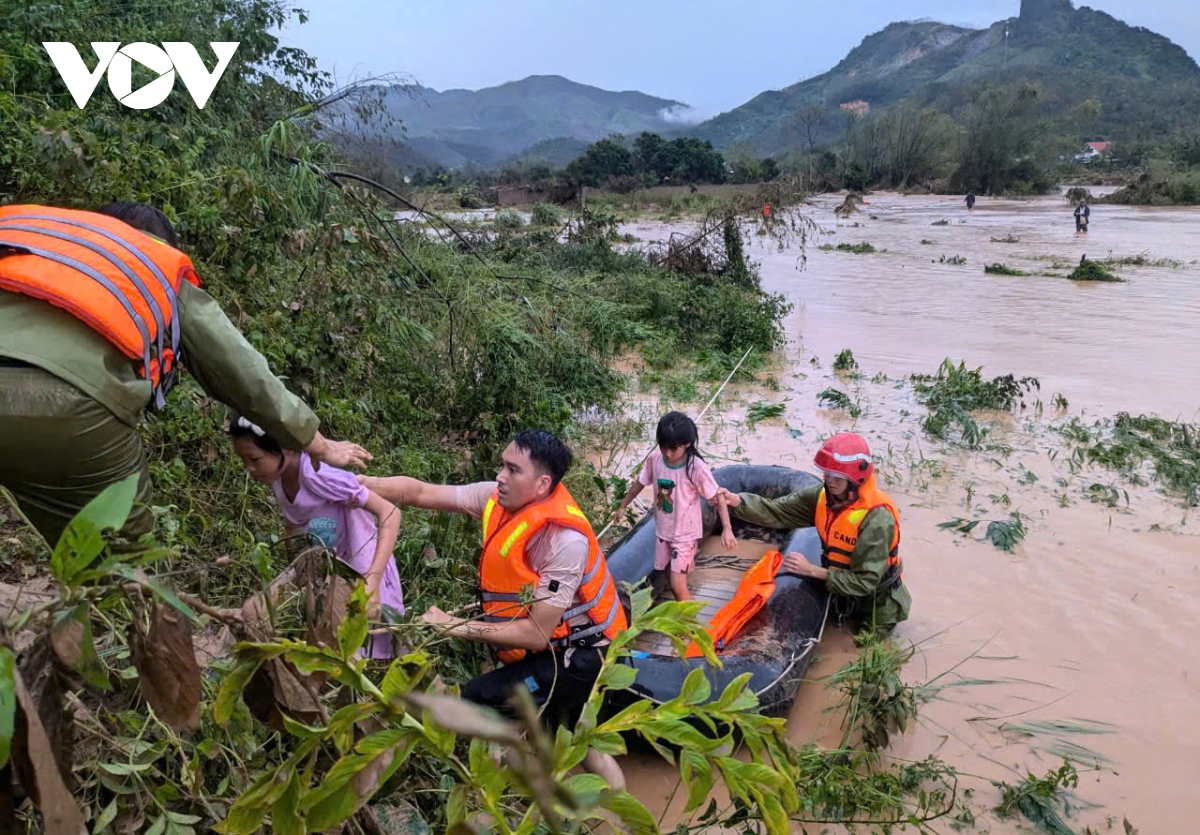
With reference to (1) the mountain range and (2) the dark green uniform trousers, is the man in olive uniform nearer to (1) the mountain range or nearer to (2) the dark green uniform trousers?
(2) the dark green uniform trousers

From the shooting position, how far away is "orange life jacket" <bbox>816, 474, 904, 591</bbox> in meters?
4.16

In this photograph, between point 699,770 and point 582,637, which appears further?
point 582,637

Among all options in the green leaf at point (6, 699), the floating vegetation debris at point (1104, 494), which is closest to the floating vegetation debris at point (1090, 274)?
the floating vegetation debris at point (1104, 494)

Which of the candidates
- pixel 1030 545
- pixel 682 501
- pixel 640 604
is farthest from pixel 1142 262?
pixel 640 604

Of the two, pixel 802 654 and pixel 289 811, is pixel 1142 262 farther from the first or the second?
pixel 289 811

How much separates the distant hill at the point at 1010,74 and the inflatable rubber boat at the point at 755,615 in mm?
76006

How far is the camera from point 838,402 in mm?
8789

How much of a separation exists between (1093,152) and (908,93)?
2575 inches

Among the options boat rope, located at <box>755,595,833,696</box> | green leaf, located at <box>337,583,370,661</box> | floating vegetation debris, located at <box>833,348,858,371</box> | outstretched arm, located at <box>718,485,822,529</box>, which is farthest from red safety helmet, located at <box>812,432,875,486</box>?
floating vegetation debris, located at <box>833,348,858,371</box>

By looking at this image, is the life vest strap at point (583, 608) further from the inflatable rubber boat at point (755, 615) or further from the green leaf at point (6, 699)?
the green leaf at point (6, 699)

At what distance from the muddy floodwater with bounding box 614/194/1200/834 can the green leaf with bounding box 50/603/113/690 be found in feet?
9.58

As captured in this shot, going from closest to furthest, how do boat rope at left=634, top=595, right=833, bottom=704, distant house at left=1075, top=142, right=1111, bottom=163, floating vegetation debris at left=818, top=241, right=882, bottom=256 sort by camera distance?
boat rope at left=634, top=595, right=833, bottom=704
floating vegetation debris at left=818, top=241, right=882, bottom=256
distant house at left=1075, top=142, right=1111, bottom=163

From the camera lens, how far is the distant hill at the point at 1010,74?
80.1m

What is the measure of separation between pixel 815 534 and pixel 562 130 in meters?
155
